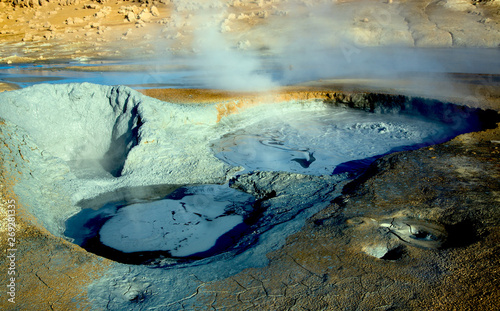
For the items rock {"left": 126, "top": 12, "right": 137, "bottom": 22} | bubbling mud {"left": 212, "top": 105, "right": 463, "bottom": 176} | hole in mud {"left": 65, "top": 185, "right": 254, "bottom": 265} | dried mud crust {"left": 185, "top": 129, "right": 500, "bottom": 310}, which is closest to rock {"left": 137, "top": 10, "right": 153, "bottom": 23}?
rock {"left": 126, "top": 12, "right": 137, "bottom": 22}

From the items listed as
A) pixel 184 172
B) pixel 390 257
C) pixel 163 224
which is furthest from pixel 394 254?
pixel 184 172

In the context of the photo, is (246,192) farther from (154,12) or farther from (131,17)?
(154,12)

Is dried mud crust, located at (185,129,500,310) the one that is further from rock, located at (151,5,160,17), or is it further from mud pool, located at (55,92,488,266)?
rock, located at (151,5,160,17)

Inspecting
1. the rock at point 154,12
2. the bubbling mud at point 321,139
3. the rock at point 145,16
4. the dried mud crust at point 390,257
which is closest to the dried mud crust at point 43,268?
the dried mud crust at point 390,257

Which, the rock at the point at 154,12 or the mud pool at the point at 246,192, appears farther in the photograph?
the rock at the point at 154,12

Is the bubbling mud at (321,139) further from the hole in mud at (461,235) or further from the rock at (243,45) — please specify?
the rock at (243,45)

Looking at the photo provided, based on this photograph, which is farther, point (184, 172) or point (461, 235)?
point (184, 172)

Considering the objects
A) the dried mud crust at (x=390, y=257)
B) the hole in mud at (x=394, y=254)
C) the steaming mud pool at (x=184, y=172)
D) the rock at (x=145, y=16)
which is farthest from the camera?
the rock at (x=145, y=16)

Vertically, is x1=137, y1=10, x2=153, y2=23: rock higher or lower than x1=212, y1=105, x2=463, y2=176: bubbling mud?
higher
